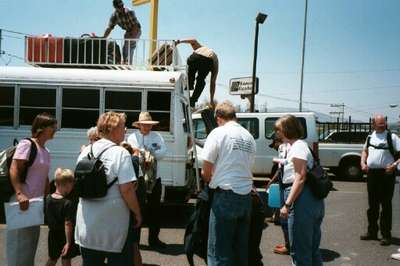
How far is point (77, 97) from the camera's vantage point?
715 centimetres

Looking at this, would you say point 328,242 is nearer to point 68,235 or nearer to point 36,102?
point 68,235

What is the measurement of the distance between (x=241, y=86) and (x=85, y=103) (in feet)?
34.2

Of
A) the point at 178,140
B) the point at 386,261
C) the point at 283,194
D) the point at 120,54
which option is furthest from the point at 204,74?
the point at 386,261

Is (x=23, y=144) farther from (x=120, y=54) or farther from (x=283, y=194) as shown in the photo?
(x=120, y=54)

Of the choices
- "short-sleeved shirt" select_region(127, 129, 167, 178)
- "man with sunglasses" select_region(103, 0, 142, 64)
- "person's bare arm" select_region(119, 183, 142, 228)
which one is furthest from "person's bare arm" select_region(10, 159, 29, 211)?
"man with sunglasses" select_region(103, 0, 142, 64)

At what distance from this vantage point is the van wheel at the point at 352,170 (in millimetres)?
14328

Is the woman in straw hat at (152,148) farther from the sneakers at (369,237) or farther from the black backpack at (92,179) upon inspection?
the sneakers at (369,237)

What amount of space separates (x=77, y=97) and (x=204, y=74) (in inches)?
87.3

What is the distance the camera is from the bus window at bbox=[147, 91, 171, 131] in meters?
7.04

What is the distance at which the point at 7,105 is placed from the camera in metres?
7.21

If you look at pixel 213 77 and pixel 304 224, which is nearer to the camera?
pixel 304 224

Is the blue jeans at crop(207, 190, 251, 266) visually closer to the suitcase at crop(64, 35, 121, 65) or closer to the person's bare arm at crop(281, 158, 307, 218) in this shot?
the person's bare arm at crop(281, 158, 307, 218)

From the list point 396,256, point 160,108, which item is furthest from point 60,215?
point 396,256

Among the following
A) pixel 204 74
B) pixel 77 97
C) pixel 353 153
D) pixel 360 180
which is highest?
pixel 204 74
